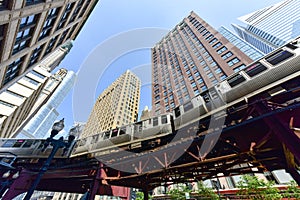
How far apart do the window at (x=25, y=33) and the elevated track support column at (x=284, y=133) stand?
46.6 ft

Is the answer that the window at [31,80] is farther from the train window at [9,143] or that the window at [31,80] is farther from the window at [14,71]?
the train window at [9,143]

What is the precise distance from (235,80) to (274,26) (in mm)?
152402

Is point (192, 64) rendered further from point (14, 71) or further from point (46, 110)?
point (46, 110)

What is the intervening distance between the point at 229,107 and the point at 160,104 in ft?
127

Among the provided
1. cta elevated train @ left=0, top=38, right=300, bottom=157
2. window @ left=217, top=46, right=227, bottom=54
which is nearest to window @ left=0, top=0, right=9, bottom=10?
cta elevated train @ left=0, top=38, right=300, bottom=157

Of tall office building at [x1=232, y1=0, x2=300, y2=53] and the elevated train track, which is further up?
tall office building at [x1=232, y1=0, x2=300, y2=53]

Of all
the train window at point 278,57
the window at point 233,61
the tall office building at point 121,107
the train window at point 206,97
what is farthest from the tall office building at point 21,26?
the tall office building at point 121,107

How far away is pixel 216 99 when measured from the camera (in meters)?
7.45

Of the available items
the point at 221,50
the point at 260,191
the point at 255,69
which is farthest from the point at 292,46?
the point at 221,50

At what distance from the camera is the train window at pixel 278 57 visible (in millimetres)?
6305

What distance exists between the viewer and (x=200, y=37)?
53000 millimetres

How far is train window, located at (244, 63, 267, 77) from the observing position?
22.0ft

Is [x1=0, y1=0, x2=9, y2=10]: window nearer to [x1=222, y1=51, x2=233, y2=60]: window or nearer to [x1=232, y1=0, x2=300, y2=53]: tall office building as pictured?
[x1=222, y1=51, x2=233, y2=60]: window

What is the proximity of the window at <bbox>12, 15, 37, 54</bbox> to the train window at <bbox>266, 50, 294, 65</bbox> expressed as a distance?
14287 mm
